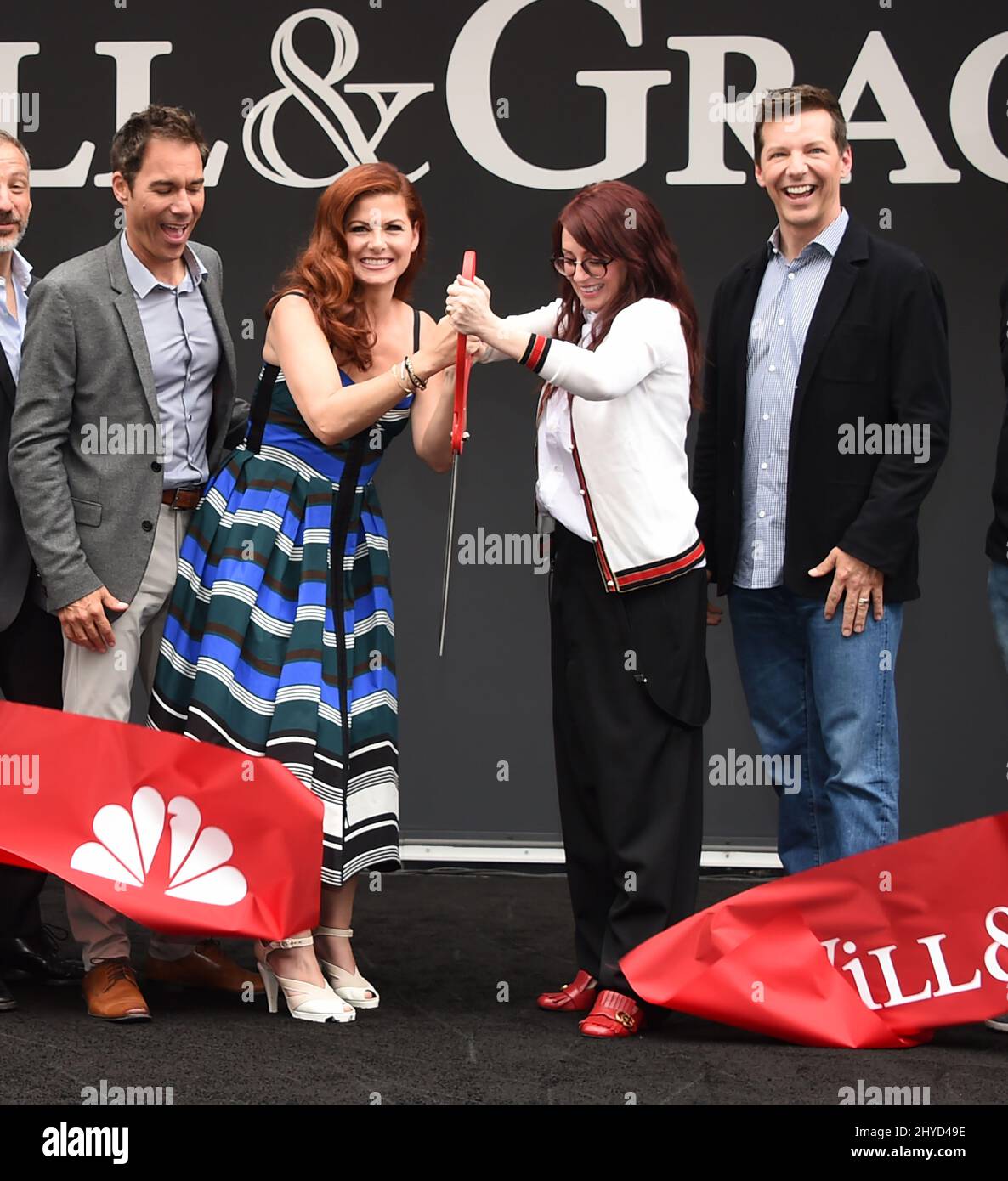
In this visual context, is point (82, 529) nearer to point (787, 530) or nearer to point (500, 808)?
point (787, 530)

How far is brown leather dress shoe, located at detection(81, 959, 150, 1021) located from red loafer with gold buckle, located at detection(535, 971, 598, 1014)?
2.77 ft

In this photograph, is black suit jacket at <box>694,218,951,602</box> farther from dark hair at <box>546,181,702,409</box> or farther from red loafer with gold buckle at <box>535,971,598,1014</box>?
red loafer with gold buckle at <box>535,971,598,1014</box>

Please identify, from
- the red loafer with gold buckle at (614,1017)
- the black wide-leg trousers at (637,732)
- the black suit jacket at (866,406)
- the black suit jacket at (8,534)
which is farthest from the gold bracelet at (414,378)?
the red loafer with gold buckle at (614,1017)

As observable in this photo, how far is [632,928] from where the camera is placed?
3.11 meters

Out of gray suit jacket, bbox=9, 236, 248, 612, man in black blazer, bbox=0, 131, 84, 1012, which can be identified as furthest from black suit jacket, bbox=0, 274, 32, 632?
gray suit jacket, bbox=9, 236, 248, 612

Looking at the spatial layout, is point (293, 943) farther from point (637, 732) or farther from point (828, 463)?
point (828, 463)

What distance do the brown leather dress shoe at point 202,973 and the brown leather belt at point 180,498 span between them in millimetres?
1027

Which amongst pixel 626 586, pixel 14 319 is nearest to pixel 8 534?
pixel 14 319

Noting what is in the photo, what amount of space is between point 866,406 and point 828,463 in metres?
0.14

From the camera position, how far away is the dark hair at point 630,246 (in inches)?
120

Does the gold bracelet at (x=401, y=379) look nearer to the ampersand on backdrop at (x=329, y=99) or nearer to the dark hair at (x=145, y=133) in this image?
the dark hair at (x=145, y=133)

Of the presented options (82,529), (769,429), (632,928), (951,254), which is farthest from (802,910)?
(951,254)

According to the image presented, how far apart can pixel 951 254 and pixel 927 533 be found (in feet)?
2.89

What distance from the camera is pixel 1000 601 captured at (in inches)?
132
